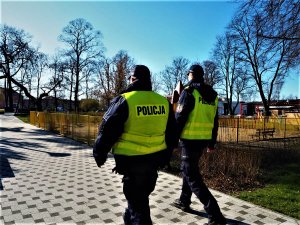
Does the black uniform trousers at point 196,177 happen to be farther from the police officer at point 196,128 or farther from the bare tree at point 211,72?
the bare tree at point 211,72

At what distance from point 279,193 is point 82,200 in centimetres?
361

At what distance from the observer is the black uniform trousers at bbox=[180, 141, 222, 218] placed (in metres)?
3.77

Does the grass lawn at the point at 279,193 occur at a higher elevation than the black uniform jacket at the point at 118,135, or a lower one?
lower

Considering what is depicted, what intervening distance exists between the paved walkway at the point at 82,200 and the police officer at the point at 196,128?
0.45 m

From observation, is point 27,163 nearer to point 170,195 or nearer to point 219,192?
point 170,195

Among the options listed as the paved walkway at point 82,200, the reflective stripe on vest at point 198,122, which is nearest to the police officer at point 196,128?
the reflective stripe on vest at point 198,122

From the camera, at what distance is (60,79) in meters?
39.8

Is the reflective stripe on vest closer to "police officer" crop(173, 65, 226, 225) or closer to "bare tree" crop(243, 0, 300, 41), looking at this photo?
"police officer" crop(173, 65, 226, 225)

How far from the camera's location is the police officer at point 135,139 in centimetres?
275

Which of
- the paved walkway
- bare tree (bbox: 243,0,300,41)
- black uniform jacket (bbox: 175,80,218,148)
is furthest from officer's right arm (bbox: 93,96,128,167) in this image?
bare tree (bbox: 243,0,300,41)

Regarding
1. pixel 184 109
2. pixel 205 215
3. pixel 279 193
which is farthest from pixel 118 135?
pixel 279 193

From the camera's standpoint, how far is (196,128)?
390 centimetres

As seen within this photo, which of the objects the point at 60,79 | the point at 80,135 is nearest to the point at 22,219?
the point at 80,135

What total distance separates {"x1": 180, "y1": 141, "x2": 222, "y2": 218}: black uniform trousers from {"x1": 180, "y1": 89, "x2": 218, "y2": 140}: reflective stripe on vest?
100 mm
